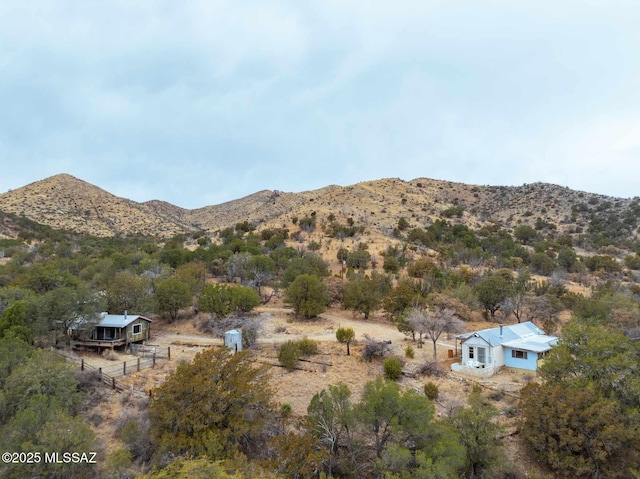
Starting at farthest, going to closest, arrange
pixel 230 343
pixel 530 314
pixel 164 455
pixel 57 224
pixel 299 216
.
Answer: pixel 57 224
pixel 299 216
pixel 530 314
pixel 230 343
pixel 164 455

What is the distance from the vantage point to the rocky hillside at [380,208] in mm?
75500

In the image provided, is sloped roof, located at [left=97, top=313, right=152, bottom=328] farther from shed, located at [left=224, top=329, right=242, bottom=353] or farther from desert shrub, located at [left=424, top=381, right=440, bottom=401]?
desert shrub, located at [left=424, top=381, right=440, bottom=401]

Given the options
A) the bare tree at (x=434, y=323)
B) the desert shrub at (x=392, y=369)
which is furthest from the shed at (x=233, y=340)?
the bare tree at (x=434, y=323)

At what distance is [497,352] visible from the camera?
76.3ft

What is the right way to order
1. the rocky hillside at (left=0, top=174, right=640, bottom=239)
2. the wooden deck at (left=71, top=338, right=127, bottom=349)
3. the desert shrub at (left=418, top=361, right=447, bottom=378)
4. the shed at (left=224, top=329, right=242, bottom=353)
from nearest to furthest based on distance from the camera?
the desert shrub at (left=418, top=361, right=447, bottom=378)
the shed at (left=224, top=329, right=242, bottom=353)
the wooden deck at (left=71, top=338, right=127, bottom=349)
the rocky hillside at (left=0, top=174, right=640, bottom=239)

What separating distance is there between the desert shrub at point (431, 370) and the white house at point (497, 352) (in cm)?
103

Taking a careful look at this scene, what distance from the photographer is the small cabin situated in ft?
87.1

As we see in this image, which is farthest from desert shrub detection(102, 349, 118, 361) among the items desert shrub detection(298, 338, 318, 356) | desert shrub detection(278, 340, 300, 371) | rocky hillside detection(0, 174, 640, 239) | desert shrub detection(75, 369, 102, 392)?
rocky hillside detection(0, 174, 640, 239)

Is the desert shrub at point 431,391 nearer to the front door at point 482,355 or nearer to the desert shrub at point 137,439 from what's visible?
the front door at point 482,355

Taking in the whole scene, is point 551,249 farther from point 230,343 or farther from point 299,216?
point 230,343

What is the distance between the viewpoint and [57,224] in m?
81.4

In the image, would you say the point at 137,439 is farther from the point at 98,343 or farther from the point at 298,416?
the point at 98,343

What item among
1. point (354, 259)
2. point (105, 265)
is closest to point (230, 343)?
point (105, 265)

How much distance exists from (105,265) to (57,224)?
5106 cm
